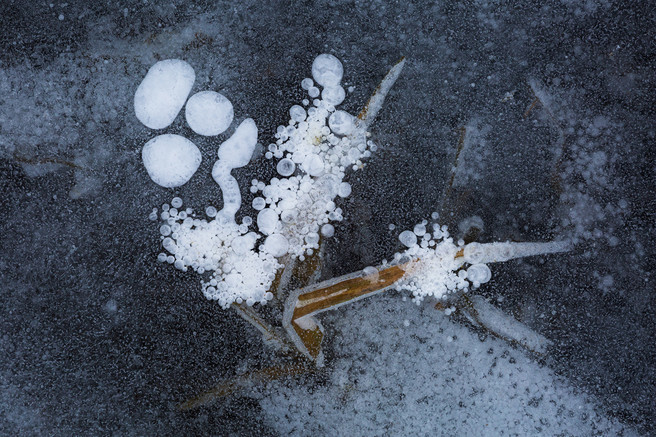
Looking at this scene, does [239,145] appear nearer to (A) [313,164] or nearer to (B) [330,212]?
(A) [313,164]

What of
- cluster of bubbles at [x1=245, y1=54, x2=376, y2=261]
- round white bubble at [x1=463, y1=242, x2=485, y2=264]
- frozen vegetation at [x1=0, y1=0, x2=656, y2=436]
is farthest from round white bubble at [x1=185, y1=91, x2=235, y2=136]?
round white bubble at [x1=463, y1=242, x2=485, y2=264]

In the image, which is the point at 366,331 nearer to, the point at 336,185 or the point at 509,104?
the point at 336,185

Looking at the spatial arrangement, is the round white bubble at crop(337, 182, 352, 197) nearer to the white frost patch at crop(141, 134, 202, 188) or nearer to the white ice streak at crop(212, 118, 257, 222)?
the white ice streak at crop(212, 118, 257, 222)

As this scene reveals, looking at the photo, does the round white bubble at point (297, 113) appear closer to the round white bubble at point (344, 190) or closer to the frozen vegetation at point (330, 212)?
the frozen vegetation at point (330, 212)

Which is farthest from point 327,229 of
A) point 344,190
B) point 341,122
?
point 341,122

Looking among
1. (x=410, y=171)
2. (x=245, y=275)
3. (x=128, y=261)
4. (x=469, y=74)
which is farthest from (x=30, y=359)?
(x=469, y=74)

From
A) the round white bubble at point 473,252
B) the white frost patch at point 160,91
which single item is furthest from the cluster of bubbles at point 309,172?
the round white bubble at point 473,252
